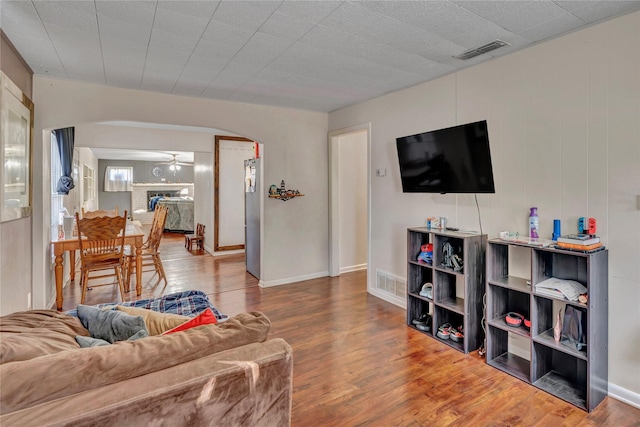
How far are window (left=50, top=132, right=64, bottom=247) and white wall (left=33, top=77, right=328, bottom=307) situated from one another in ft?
2.28

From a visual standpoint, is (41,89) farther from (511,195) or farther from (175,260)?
(511,195)

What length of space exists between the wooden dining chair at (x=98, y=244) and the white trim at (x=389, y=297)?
10.7 ft

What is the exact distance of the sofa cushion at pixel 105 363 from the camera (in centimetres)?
92

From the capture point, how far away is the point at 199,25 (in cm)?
235

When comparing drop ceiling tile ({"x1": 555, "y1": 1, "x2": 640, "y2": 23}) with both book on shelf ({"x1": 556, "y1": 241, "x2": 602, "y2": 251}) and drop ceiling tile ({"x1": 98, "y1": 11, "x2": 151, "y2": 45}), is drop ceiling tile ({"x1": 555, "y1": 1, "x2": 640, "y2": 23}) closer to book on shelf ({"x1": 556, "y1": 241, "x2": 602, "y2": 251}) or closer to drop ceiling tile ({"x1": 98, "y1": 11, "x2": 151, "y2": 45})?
book on shelf ({"x1": 556, "y1": 241, "x2": 602, "y2": 251})

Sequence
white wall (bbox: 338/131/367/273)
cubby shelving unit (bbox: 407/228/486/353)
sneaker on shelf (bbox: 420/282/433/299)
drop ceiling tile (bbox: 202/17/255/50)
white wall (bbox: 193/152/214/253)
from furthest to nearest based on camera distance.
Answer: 1. white wall (bbox: 193/152/214/253)
2. white wall (bbox: 338/131/367/273)
3. sneaker on shelf (bbox: 420/282/433/299)
4. cubby shelving unit (bbox: 407/228/486/353)
5. drop ceiling tile (bbox: 202/17/255/50)

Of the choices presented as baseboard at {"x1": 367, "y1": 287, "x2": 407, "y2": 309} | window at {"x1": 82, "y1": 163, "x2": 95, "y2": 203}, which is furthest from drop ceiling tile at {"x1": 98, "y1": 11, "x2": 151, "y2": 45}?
window at {"x1": 82, "y1": 163, "x2": 95, "y2": 203}

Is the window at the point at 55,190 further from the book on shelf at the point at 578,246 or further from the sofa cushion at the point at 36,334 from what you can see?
the book on shelf at the point at 578,246

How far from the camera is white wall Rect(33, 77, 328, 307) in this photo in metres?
3.42

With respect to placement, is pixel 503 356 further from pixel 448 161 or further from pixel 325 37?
pixel 325 37

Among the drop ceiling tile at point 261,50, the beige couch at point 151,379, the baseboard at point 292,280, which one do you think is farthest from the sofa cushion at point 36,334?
Answer: the baseboard at point 292,280

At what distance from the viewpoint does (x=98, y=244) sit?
4.21 metres

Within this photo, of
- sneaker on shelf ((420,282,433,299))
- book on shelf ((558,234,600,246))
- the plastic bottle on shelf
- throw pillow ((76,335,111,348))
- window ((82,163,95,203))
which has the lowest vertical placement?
sneaker on shelf ((420,282,433,299))

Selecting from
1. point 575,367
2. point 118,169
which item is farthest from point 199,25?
point 118,169
